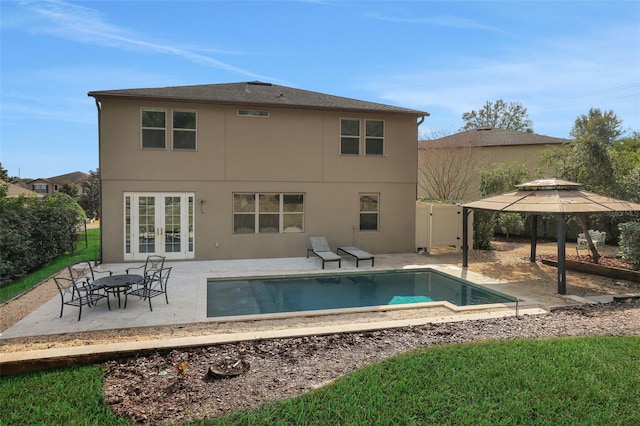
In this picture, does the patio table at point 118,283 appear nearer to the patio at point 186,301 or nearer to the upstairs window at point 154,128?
the patio at point 186,301

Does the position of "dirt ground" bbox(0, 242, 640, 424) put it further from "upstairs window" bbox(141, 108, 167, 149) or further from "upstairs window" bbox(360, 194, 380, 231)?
"upstairs window" bbox(360, 194, 380, 231)

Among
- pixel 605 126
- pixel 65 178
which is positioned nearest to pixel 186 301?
pixel 605 126

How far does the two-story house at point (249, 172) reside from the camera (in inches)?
503

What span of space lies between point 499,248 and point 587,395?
13307 millimetres

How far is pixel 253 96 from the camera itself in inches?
556

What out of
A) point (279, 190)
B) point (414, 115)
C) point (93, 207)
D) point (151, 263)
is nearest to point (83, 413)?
point (151, 263)

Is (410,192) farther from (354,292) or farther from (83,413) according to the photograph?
(83,413)

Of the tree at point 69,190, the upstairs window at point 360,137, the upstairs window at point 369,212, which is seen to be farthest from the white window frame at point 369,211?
the tree at point 69,190

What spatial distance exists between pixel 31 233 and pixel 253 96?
8391mm

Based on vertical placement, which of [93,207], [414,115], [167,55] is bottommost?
[93,207]

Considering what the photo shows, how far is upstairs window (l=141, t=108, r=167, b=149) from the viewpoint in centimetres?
1291

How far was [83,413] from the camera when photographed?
12.3 ft

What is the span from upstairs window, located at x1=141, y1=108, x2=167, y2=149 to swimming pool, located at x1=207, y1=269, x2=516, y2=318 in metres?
5.52

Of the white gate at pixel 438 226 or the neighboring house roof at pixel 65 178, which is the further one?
the neighboring house roof at pixel 65 178
